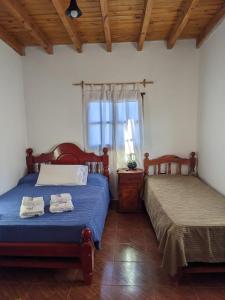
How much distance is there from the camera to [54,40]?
348 centimetres

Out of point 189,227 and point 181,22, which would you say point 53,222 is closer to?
point 189,227

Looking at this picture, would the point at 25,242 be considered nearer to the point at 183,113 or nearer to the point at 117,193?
the point at 117,193

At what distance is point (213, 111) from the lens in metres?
2.99

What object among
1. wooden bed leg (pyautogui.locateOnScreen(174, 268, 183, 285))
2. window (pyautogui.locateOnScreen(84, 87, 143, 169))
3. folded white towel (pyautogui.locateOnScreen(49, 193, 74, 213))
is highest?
window (pyautogui.locateOnScreen(84, 87, 143, 169))

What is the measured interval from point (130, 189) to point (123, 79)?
1.69 meters

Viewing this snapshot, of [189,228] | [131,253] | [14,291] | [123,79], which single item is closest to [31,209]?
[14,291]

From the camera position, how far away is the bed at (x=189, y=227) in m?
1.89

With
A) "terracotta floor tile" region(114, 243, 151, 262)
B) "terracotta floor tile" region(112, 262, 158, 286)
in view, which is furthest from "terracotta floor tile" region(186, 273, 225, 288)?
"terracotta floor tile" region(114, 243, 151, 262)

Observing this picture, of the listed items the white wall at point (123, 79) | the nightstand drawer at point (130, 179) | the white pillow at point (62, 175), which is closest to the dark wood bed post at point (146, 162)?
the white wall at point (123, 79)

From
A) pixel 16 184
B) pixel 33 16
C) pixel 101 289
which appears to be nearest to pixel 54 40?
pixel 33 16

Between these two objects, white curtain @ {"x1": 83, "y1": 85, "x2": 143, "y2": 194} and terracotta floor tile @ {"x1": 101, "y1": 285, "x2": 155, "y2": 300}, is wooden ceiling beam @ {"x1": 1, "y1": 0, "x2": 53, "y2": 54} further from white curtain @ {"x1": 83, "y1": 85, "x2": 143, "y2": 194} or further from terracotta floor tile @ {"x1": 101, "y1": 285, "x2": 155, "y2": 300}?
terracotta floor tile @ {"x1": 101, "y1": 285, "x2": 155, "y2": 300}

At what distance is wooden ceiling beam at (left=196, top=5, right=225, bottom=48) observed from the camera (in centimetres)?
270

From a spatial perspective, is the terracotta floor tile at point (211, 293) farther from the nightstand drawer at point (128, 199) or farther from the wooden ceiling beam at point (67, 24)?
the wooden ceiling beam at point (67, 24)

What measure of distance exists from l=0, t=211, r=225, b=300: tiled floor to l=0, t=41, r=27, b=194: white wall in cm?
135
